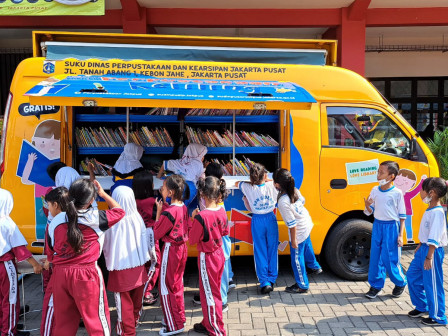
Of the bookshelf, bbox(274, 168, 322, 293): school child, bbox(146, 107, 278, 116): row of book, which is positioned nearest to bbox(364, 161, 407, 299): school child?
bbox(274, 168, 322, 293): school child

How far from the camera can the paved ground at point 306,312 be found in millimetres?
4059

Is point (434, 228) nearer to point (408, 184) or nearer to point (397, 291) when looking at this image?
point (397, 291)

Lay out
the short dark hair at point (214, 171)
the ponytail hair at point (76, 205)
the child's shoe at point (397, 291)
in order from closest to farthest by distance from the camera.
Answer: the ponytail hair at point (76, 205)
the short dark hair at point (214, 171)
the child's shoe at point (397, 291)

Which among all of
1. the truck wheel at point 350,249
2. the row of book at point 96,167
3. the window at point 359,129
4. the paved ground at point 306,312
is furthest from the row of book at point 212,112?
the paved ground at point 306,312

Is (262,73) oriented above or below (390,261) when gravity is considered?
above

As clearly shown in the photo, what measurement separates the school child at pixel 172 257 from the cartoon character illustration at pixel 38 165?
1.70m

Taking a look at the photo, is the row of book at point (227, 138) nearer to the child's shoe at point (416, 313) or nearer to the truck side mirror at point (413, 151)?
the truck side mirror at point (413, 151)

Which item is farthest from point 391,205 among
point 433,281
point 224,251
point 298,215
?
point 224,251

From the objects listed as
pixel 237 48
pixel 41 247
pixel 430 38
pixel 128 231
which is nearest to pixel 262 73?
pixel 237 48

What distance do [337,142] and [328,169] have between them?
0.37 m

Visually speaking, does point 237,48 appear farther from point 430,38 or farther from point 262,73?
point 430,38

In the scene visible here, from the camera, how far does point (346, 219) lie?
530 centimetres

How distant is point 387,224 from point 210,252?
2.03m

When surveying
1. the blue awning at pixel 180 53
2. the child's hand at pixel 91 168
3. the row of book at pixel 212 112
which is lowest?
the child's hand at pixel 91 168
